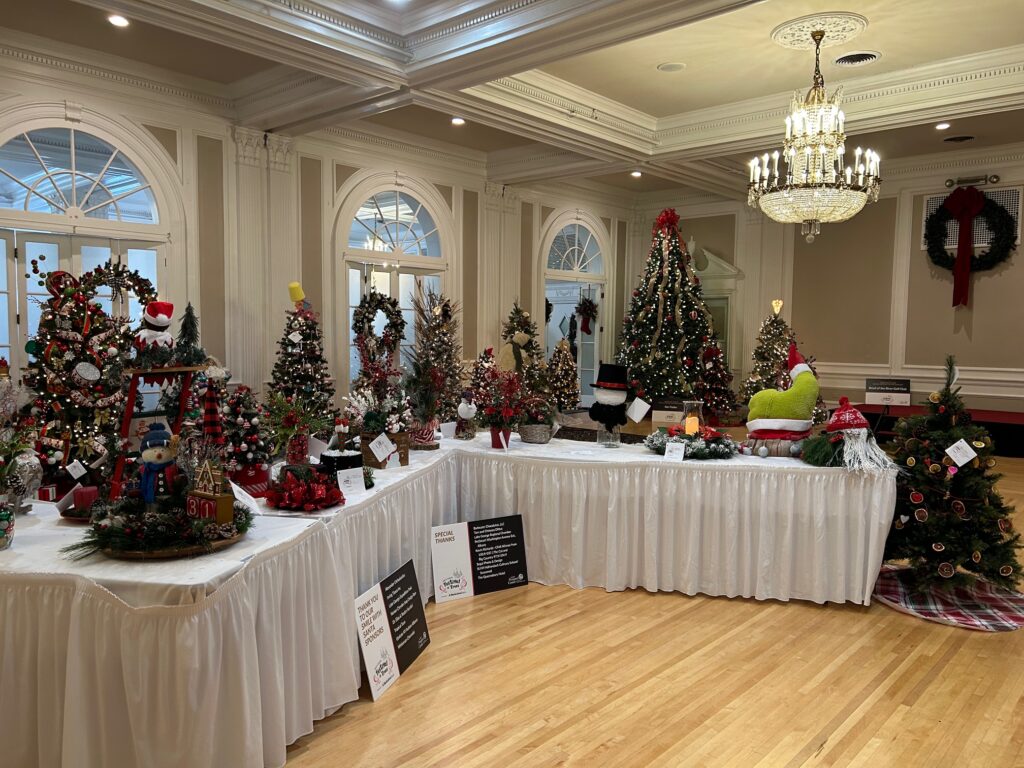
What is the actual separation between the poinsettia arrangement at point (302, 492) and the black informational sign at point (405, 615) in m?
0.52

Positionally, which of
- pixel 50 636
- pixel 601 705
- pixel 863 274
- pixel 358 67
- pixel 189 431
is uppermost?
pixel 358 67

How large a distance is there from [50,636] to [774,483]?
3.42 metres

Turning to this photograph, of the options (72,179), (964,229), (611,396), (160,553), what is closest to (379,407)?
(611,396)

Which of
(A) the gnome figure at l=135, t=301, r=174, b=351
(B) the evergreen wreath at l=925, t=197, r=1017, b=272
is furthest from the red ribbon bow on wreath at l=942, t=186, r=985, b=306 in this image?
(A) the gnome figure at l=135, t=301, r=174, b=351

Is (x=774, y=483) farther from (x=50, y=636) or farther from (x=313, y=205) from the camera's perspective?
(x=313, y=205)

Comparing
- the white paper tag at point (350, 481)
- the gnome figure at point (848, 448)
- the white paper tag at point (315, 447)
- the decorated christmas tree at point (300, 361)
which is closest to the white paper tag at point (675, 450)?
the gnome figure at point (848, 448)

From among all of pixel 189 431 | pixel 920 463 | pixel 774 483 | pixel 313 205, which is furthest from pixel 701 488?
pixel 313 205

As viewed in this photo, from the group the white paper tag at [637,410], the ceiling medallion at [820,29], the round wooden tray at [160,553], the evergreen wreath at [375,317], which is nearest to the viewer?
the round wooden tray at [160,553]

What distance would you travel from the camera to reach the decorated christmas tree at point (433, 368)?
15.1 ft

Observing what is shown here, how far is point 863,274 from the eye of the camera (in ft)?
32.9

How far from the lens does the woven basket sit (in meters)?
4.81

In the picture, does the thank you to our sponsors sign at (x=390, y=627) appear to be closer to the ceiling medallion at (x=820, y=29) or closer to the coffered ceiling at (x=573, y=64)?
the coffered ceiling at (x=573, y=64)

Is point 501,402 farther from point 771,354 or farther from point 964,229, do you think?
point 964,229

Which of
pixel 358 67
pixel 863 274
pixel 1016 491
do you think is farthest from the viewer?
pixel 863 274
